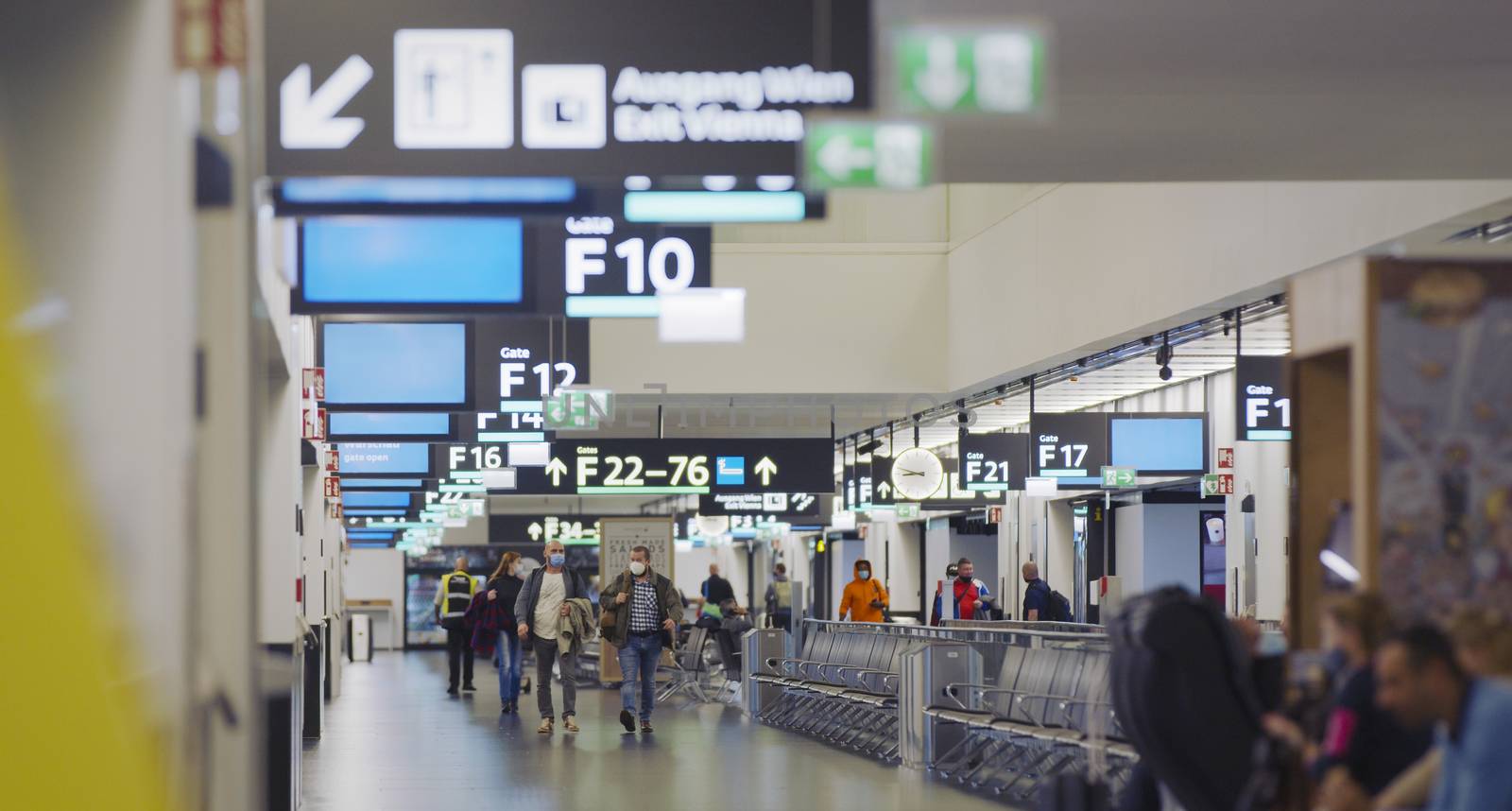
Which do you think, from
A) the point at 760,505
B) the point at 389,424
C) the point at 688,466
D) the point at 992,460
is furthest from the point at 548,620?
the point at 760,505

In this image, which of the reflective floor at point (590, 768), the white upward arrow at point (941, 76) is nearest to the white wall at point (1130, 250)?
the reflective floor at point (590, 768)

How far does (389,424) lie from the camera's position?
15430mm

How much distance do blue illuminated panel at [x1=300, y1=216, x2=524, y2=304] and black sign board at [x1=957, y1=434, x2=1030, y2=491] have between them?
14249mm

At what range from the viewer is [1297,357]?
500 cm

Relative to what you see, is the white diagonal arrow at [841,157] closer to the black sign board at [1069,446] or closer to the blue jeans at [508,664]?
the blue jeans at [508,664]

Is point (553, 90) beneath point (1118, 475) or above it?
above

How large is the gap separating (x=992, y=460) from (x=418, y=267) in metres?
14.5

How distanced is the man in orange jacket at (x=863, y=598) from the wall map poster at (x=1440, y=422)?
15.4 metres

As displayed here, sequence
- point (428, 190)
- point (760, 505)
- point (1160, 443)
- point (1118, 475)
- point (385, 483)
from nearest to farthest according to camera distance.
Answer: point (428, 190) → point (1118, 475) → point (1160, 443) → point (385, 483) → point (760, 505)

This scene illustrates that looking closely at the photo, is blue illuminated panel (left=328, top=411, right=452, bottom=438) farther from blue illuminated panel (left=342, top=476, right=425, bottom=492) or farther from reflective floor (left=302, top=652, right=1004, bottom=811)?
blue illuminated panel (left=342, top=476, right=425, bottom=492)

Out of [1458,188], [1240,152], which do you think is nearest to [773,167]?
[1240,152]

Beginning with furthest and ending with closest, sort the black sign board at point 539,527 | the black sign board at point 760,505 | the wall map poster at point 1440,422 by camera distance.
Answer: the black sign board at point 539,527 < the black sign board at point 760,505 < the wall map poster at point 1440,422

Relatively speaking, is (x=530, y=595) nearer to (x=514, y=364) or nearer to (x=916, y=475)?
(x=514, y=364)

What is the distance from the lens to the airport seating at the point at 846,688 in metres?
13.2
